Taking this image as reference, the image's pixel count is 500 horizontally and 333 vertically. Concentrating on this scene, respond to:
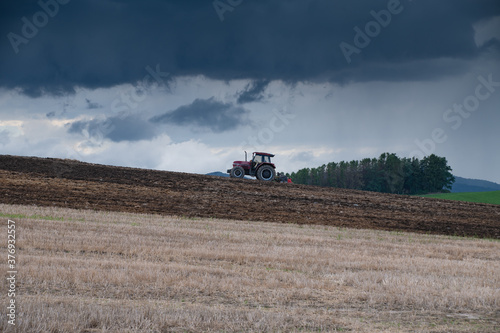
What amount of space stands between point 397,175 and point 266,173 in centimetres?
7653

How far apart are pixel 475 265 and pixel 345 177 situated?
110 m

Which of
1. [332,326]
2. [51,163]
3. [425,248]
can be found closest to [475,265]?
[425,248]

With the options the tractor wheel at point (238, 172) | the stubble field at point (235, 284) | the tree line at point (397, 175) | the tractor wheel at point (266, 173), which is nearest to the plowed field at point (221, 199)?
the tractor wheel at point (238, 172)

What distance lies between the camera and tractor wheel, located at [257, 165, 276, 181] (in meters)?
41.8

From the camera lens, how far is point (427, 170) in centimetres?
11406

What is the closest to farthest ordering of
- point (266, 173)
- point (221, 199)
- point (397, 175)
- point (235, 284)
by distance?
point (235, 284), point (221, 199), point (266, 173), point (397, 175)

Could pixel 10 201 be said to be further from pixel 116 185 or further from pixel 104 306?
pixel 104 306

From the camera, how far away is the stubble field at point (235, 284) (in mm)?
7367

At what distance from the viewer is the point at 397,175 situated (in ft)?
367

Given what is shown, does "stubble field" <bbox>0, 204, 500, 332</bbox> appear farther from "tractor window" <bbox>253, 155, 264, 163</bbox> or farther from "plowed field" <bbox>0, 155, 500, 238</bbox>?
"tractor window" <bbox>253, 155, 264, 163</bbox>

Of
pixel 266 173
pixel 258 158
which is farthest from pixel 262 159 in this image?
pixel 266 173

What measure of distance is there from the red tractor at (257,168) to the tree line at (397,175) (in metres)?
75.1

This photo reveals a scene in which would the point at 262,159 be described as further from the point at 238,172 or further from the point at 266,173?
the point at 238,172

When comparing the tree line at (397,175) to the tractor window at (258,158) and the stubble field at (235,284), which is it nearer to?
the tractor window at (258,158)
